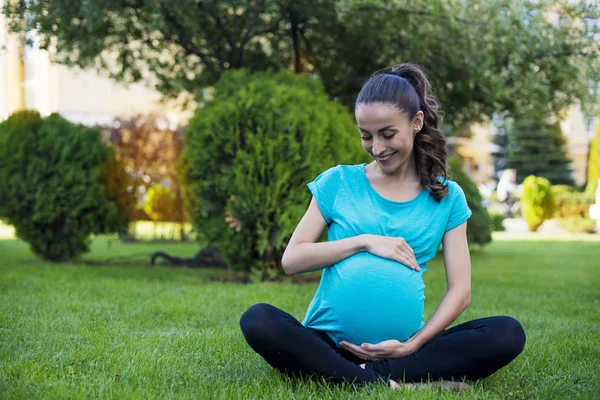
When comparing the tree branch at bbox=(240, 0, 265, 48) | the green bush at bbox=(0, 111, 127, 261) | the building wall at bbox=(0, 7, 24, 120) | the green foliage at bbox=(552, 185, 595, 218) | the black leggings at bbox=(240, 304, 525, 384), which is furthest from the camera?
the building wall at bbox=(0, 7, 24, 120)

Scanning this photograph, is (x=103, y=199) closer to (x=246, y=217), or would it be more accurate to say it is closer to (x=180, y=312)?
(x=246, y=217)

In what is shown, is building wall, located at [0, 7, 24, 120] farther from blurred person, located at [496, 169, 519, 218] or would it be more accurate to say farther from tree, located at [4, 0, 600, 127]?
tree, located at [4, 0, 600, 127]

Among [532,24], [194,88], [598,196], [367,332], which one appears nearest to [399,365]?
[367,332]

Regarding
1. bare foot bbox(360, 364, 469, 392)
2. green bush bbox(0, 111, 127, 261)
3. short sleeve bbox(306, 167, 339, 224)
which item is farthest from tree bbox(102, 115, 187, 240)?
bare foot bbox(360, 364, 469, 392)

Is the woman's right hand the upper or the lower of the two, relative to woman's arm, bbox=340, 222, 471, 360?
upper

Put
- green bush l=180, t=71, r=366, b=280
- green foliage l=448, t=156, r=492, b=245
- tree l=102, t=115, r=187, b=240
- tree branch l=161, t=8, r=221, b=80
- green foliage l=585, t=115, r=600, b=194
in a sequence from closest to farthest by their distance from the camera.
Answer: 1. green bush l=180, t=71, r=366, b=280
2. tree branch l=161, t=8, r=221, b=80
3. green foliage l=448, t=156, r=492, b=245
4. tree l=102, t=115, r=187, b=240
5. green foliage l=585, t=115, r=600, b=194

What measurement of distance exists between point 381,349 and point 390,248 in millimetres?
420

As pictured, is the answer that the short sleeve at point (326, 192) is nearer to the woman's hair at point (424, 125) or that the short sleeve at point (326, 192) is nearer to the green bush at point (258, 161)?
the woman's hair at point (424, 125)

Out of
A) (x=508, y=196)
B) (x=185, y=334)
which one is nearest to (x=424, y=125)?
(x=185, y=334)

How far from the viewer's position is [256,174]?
Answer: 21.3ft

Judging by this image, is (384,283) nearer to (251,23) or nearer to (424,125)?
(424,125)

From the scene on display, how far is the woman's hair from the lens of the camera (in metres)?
2.97

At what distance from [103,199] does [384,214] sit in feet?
19.2

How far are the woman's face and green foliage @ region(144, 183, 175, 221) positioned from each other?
32.8 ft
